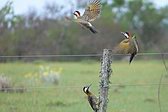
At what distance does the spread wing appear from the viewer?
394 inches

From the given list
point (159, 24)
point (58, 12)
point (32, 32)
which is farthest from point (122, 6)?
point (32, 32)

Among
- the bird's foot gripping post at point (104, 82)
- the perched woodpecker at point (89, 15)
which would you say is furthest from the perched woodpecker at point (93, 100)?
the perched woodpecker at point (89, 15)

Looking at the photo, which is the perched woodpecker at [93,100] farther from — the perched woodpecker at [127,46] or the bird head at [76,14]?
the bird head at [76,14]

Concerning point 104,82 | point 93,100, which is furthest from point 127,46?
point 93,100

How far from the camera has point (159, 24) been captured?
60312 millimetres

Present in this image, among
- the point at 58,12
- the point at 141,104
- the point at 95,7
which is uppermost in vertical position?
the point at 58,12

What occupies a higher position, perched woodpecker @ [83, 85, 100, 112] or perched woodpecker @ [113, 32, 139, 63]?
perched woodpecker @ [113, 32, 139, 63]

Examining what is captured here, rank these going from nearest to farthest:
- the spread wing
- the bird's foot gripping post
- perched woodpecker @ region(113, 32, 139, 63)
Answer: perched woodpecker @ region(113, 32, 139, 63) → the bird's foot gripping post → the spread wing

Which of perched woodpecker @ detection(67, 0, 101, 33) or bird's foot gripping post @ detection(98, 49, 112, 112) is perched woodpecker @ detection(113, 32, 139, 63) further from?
perched woodpecker @ detection(67, 0, 101, 33)

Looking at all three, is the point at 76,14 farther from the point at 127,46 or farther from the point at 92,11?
the point at 127,46

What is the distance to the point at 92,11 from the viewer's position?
10.1 m

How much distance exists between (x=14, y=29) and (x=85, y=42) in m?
7.16

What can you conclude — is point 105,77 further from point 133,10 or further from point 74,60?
point 133,10

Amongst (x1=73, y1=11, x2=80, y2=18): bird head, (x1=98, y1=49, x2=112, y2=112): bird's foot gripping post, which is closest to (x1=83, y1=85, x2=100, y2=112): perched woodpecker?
(x1=98, y1=49, x2=112, y2=112): bird's foot gripping post
